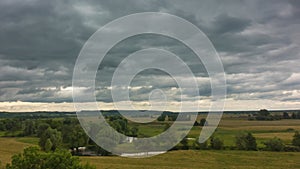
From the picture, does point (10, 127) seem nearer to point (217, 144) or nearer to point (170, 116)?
point (170, 116)

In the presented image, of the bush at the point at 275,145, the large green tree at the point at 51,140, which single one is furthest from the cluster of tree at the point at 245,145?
the large green tree at the point at 51,140

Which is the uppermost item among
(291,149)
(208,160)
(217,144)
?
(217,144)

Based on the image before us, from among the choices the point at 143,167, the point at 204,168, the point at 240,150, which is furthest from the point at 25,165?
the point at 240,150

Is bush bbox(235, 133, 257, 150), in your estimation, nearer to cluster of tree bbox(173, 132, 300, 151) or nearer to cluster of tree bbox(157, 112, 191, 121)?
cluster of tree bbox(173, 132, 300, 151)

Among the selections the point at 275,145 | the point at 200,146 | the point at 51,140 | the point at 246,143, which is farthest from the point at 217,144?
the point at 51,140

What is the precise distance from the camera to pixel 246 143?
107438 millimetres

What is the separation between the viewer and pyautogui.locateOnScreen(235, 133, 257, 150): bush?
10637 cm

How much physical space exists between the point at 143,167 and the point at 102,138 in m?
37.4

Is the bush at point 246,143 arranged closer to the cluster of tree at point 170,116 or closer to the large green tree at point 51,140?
the cluster of tree at point 170,116

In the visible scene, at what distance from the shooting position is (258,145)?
4377 inches

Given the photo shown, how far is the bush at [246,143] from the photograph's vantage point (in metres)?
106

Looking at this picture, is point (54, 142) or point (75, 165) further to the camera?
point (54, 142)

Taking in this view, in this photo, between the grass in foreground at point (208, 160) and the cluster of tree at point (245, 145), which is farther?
the cluster of tree at point (245, 145)

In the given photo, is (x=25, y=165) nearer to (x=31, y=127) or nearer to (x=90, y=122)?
(x=90, y=122)
